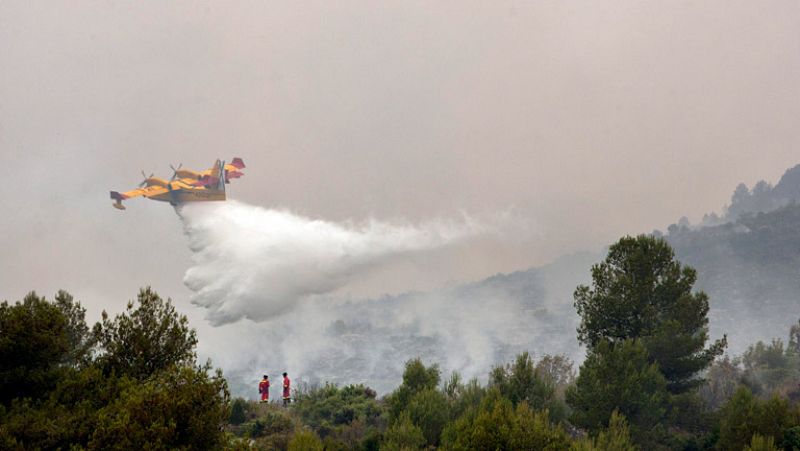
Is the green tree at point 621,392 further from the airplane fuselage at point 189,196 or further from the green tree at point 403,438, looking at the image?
the airplane fuselage at point 189,196

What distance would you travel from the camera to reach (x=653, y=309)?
125ft

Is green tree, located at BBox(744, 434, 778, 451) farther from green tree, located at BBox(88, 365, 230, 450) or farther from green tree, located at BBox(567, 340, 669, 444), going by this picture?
green tree, located at BBox(88, 365, 230, 450)

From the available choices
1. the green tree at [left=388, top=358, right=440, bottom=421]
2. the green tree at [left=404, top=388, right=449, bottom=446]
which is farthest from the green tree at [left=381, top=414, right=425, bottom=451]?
the green tree at [left=388, top=358, right=440, bottom=421]

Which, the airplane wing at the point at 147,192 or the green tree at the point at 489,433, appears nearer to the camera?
the green tree at the point at 489,433

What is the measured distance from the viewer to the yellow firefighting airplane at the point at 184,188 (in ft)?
278

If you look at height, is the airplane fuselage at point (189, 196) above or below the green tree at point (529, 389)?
above

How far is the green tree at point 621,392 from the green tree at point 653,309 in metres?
3.90

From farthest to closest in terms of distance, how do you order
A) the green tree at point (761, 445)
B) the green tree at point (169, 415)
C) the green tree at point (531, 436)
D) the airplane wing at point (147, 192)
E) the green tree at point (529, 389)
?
1. the airplane wing at point (147, 192)
2. the green tree at point (529, 389)
3. the green tree at point (761, 445)
4. the green tree at point (531, 436)
5. the green tree at point (169, 415)

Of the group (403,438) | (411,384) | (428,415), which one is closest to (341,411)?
(411,384)

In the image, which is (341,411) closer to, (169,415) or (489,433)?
(489,433)

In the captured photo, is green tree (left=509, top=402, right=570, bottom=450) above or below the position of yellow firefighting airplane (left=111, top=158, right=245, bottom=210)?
below

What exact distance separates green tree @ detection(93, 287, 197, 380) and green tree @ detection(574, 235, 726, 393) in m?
24.8

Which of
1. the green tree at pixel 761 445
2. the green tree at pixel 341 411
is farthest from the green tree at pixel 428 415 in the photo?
the green tree at pixel 761 445

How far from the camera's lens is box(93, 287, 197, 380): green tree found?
21203 millimetres
